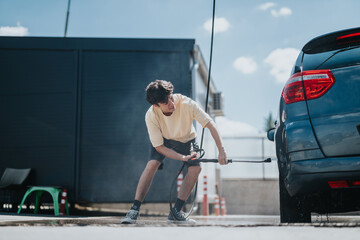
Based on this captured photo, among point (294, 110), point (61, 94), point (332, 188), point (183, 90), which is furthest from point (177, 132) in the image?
point (61, 94)

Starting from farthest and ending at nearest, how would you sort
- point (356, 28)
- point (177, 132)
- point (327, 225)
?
point (177, 132) < point (356, 28) < point (327, 225)

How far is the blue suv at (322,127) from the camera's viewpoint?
9.70 feet

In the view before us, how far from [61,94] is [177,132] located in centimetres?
701

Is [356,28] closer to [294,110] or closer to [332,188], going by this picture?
[294,110]

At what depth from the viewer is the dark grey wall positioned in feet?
34.1

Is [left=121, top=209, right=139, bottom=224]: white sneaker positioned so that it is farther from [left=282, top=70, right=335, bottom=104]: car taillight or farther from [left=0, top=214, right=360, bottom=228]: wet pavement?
[left=282, top=70, right=335, bottom=104]: car taillight

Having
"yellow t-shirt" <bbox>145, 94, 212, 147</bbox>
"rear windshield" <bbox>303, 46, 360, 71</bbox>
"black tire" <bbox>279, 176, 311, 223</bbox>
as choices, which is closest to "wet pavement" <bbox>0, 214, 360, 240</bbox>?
"black tire" <bbox>279, 176, 311, 223</bbox>

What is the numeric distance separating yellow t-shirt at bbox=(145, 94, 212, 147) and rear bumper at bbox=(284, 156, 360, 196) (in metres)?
1.36

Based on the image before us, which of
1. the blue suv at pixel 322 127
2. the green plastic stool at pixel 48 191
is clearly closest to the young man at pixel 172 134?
the blue suv at pixel 322 127

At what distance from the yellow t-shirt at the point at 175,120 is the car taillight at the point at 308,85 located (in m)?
1.18

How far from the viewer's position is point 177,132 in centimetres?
436
